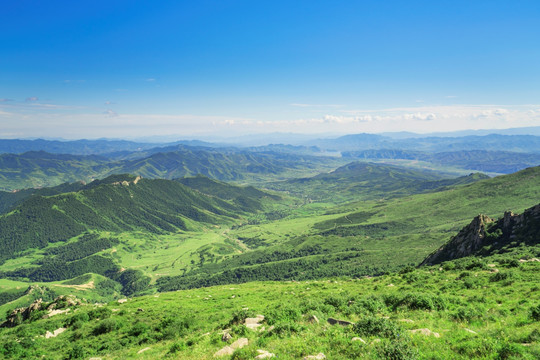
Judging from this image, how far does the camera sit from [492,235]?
270 ft

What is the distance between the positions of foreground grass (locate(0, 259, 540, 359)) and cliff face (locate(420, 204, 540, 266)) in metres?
32.8

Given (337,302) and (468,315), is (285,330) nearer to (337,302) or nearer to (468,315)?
(337,302)

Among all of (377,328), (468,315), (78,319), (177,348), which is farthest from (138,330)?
(468,315)

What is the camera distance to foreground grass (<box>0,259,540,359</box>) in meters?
17.1

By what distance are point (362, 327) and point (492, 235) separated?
9048 centimetres

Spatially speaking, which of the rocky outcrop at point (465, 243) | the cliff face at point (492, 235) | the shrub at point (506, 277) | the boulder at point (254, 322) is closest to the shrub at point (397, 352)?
the boulder at point (254, 322)

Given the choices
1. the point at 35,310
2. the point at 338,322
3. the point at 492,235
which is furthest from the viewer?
the point at 492,235

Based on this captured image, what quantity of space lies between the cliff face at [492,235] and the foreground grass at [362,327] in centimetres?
3283

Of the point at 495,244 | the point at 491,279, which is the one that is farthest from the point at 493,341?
the point at 495,244

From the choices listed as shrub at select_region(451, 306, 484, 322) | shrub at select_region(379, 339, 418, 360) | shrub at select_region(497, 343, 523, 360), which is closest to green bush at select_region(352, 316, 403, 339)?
shrub at select_region(379, 339, 418, 360)

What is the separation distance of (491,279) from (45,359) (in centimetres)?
6679

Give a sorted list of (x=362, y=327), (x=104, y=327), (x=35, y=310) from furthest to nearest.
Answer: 1. (x=35, y=310)
2. (x=104, y=327)
3. (x=362, y=327)

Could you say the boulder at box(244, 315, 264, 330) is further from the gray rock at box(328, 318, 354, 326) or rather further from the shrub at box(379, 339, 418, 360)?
the shrub at box(379, 339, 418, 360)

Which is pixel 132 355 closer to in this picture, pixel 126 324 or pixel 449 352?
pixel 126 324
